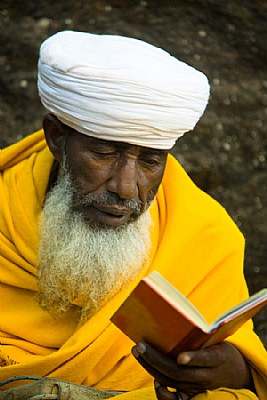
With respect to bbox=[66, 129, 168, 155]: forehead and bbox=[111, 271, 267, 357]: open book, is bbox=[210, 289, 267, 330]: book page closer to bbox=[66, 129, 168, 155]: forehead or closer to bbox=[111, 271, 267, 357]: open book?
bbox=[111, 271, 267, 357]: open book

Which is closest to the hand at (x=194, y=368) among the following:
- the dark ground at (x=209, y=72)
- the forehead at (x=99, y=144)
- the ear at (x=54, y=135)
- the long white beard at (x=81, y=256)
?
the long white beard at (x=81, y=256)

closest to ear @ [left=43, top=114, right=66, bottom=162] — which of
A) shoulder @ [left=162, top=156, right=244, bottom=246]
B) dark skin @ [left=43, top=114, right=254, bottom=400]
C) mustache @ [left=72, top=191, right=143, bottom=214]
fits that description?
dark skin @ [left=43, top=114, right=254, bottom=400]

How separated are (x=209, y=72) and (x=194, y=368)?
297 cm

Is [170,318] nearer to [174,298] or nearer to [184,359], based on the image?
[174,298]

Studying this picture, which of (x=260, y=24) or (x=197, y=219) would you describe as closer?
(x=197, y=219)

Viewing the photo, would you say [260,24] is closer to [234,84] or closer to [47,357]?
[234,84]

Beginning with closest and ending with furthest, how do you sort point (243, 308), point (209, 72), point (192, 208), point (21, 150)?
point (243, 308) < point (192, 208) < point (21, 150) < point (209, 72)

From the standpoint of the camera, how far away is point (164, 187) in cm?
470

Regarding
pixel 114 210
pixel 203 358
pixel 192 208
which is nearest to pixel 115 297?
pixel 114 210

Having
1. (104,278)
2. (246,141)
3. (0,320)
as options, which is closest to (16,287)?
(0,320)

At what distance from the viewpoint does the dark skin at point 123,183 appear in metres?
3.89

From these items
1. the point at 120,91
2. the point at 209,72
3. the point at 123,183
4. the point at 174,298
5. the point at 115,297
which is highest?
the point at 120,91

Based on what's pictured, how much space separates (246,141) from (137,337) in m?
2.88

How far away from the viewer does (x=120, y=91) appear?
4.14 m
